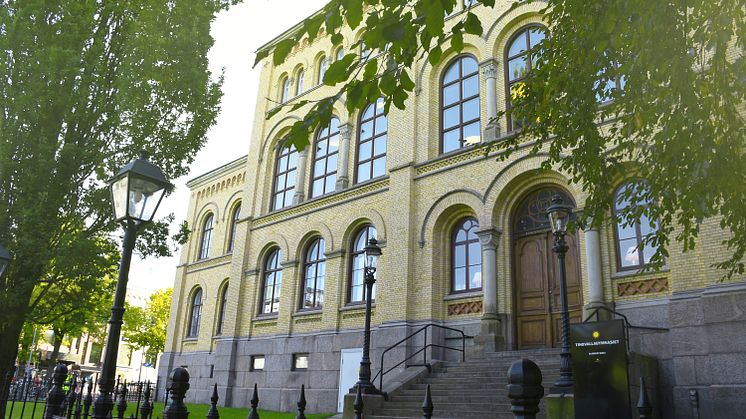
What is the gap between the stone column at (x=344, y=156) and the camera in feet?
66.9

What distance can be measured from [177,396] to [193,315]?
25342 millimetres

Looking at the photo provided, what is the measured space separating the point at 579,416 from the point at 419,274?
8.60 m

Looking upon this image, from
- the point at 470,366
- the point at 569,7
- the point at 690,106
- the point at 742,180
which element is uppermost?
the point at 569,7

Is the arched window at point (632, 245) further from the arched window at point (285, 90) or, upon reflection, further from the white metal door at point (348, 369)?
the arched window at point (285, 90)

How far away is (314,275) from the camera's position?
2041 centimetres

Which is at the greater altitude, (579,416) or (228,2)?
(228,2)

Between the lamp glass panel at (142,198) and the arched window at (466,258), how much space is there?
1072 centimetres

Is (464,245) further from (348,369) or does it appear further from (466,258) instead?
(348,369)

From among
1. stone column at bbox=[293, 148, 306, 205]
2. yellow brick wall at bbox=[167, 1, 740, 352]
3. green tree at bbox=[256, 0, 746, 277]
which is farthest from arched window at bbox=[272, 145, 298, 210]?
green tree at bbox=[256, 0, 746, 277]

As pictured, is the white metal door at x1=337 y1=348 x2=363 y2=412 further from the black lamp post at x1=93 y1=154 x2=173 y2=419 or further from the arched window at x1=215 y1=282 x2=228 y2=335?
the black lamp post at x1=93 y1=154 x2=173 y2=419

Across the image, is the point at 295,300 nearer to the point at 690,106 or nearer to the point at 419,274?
the point at 419,274

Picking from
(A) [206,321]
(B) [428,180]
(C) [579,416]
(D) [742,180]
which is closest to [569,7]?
(D) [742,180]

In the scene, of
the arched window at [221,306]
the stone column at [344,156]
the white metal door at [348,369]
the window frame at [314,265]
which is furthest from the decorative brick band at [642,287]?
the arched window at [221,306]

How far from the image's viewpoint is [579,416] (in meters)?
Result: 8.26
